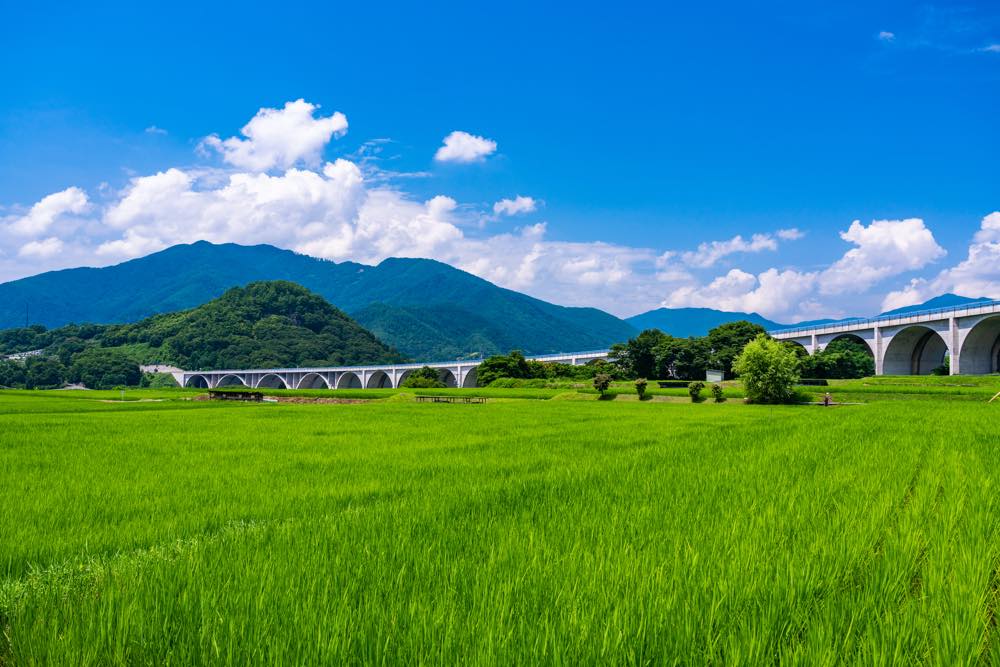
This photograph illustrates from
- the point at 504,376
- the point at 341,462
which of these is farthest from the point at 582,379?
the point at 341,462

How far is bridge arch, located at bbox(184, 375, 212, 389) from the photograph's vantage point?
144 metres

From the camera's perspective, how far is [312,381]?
427ft

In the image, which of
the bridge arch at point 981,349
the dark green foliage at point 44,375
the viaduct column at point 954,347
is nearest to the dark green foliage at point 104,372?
the dark green foliage at point 44,375

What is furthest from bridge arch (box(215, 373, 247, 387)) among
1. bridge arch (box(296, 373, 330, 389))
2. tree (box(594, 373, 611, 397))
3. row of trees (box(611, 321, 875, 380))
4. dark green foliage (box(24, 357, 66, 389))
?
tree (box(594, 373, 611, 397))

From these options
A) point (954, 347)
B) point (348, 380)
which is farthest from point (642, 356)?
point (348, 380)

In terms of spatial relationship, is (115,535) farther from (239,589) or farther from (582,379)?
(582,379)

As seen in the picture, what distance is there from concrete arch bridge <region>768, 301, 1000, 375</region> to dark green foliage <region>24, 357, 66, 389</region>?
150 meters

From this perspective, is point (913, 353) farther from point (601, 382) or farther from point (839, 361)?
point (601, 382)

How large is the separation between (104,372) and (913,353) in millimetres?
158288

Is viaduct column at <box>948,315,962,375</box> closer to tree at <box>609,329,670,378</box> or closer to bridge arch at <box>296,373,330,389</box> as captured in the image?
tree at <box>609,329,670,378</box>

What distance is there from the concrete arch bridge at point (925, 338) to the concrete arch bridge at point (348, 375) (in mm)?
34690

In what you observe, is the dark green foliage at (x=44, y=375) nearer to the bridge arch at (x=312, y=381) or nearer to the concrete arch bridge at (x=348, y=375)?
the concrete arch bridge at (x=348, y=375)

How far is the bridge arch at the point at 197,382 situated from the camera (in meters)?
144

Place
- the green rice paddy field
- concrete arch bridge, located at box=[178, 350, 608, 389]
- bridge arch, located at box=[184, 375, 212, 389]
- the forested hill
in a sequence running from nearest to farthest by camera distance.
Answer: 1. the green rice paddy field
2. concrete arch bridge, located at box=[178, 350, 608, 389]
3. bridge arch, located at box=[184, 375, 212, 389]
4. the forested hill
